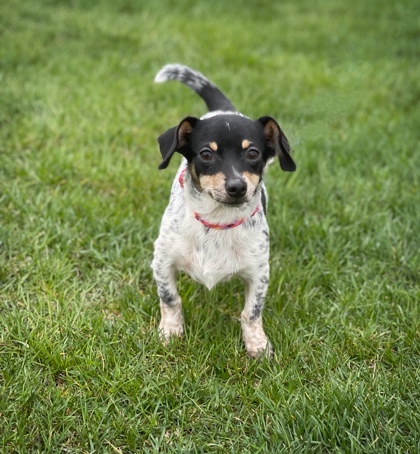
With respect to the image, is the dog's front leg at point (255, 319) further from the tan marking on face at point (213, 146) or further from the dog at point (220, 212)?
the tan marking on face at point (213, 146)

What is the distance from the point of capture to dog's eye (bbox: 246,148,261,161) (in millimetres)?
2828

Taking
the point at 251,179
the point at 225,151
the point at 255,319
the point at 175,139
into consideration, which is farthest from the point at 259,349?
the point at 175,139

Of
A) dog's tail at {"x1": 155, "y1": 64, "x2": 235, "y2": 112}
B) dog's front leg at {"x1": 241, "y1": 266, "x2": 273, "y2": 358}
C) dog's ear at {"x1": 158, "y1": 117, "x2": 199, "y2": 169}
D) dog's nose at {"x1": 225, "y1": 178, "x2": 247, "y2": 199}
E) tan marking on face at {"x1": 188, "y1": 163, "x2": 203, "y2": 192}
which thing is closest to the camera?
dog's nose at {"x1": 225, "y1": 178, "x2": 247, "y2": 199}

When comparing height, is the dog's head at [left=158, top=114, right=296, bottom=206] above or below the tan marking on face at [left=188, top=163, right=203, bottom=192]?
above

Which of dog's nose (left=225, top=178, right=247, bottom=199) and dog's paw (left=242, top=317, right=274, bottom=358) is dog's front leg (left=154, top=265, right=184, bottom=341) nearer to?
dog's paw (left=242, top=317, right=274, bottom=358)

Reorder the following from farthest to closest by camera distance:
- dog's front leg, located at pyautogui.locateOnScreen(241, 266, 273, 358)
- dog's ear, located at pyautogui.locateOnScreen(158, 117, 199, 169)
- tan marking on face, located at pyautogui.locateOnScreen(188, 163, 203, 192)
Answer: dog's front leg, located at pyautogui.locateOnScreen(241, 266, 273, 358) → tan marking on face, located at pyautogui.locateOnScreen(188, 163, 203, 192) → dog's ear, located at pyautogui.locateOnScreen(158, 117, 199, 169)

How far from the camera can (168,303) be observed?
3.19 meters

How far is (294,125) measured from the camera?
5609 millimetres

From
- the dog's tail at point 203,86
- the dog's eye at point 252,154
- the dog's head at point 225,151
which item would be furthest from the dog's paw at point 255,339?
the dog's tail at point 203,86

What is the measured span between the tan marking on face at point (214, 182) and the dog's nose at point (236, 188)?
0.12 feet

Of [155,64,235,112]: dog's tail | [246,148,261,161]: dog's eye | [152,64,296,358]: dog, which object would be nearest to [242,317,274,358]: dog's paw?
[152,64,296,358]: dog

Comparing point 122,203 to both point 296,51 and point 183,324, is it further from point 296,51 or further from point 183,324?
point 296,51

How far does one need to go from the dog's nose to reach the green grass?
896mm

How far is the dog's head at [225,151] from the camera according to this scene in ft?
8.94
